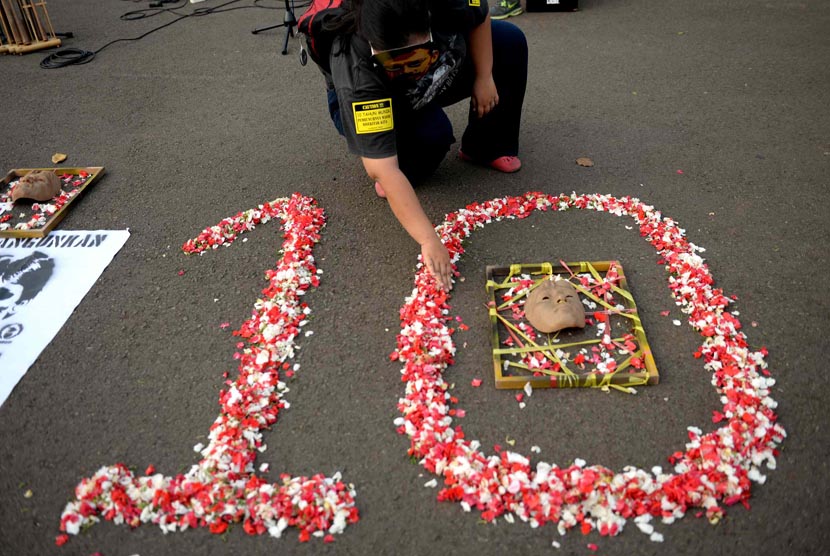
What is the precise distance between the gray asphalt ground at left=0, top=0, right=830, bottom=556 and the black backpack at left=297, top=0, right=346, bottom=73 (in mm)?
931

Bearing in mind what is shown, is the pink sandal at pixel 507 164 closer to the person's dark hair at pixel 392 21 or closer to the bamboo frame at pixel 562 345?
the bamboo frame at pixel 562 345

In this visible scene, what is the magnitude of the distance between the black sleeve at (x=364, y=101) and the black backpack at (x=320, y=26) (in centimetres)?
11

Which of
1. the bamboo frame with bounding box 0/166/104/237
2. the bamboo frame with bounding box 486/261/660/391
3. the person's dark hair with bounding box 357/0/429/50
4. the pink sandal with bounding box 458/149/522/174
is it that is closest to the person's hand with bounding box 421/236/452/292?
the bamboo frame with bounding box 486/261/660/391

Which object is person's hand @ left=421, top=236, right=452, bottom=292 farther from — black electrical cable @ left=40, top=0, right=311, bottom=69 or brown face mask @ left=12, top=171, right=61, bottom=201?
black electrical cable @ left=40, top=0, right=311, bottom=69

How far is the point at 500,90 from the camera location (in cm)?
343

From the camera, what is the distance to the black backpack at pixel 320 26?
261cm

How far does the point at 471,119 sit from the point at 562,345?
1674mm

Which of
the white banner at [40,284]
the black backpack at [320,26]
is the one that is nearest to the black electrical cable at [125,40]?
the white banner at [40,284]

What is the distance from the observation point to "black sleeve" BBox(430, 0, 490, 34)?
2.82 meters

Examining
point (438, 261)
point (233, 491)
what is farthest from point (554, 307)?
point (233, 491)

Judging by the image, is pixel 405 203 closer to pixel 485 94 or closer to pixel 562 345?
pixel 562 345

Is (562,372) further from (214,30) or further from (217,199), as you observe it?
(214,30)

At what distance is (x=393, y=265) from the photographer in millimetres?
3016

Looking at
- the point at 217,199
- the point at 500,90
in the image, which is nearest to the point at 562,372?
the point at 500,90
